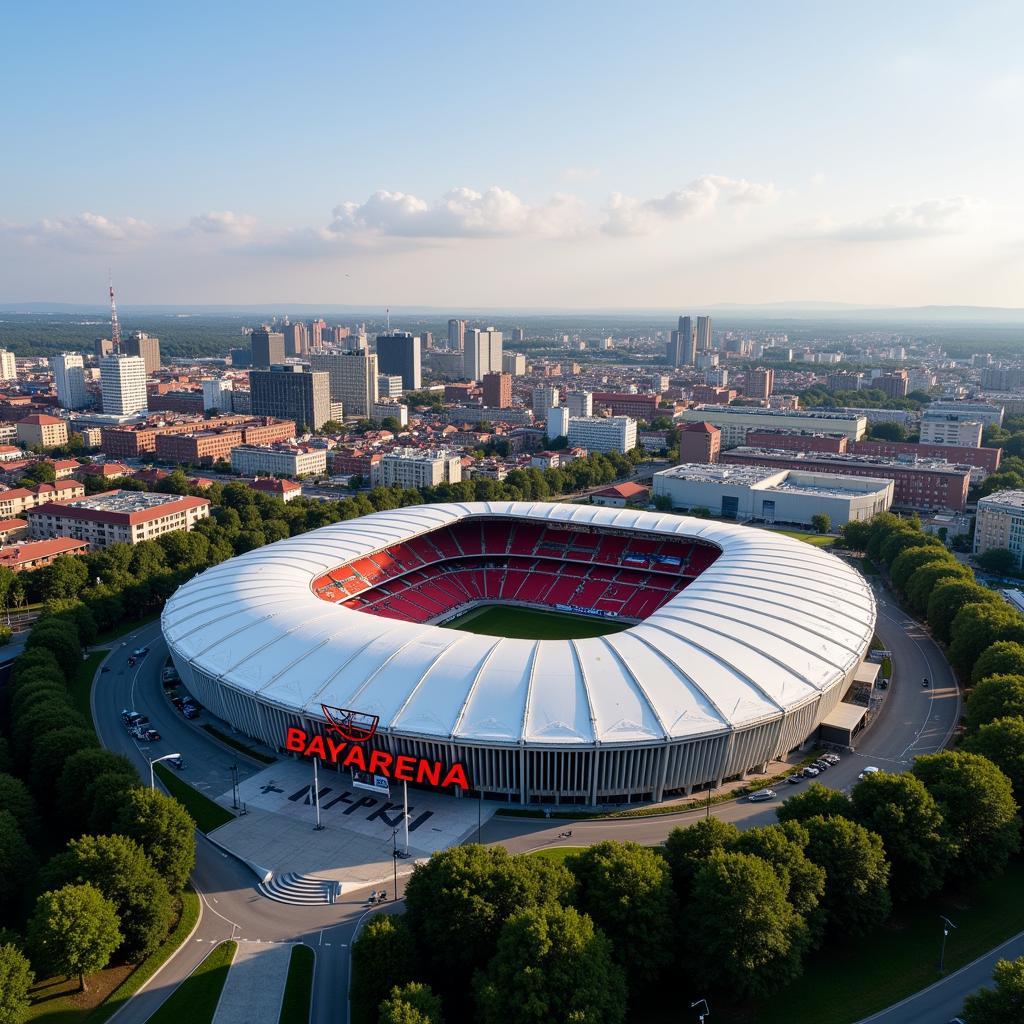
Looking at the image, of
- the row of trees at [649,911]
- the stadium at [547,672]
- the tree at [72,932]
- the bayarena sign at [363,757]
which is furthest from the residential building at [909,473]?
the tree at [72,932]

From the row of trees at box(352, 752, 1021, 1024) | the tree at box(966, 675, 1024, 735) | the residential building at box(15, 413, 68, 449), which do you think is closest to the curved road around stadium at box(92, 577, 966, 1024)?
the tree at box(966, 675, 1024, 735)

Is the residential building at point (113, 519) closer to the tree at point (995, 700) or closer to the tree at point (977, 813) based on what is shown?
the tree at point (995, 700)

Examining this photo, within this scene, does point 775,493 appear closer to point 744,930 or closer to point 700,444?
point 700,444

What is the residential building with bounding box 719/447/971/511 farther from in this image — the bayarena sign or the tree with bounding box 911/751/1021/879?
the bayarena sign

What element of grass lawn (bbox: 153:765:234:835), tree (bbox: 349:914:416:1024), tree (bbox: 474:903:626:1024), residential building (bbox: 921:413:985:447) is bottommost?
grass lawn (bbox: 153:765:234:835)

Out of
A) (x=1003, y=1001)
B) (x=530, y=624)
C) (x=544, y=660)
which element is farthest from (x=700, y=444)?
(x=1003, y=1001)

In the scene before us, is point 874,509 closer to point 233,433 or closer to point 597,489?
point 597,489
